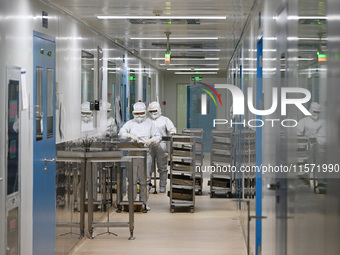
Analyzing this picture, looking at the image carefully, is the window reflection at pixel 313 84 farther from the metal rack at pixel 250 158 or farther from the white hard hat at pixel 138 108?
the white hard hat at pixel 138 108

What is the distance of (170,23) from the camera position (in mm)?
8281

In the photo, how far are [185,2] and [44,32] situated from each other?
1.54 m

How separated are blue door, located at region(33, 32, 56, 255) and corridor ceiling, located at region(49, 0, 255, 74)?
0.69 meters

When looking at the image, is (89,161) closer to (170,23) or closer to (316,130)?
(170,23)

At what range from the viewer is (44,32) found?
230 inches

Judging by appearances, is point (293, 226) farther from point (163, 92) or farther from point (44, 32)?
point (163, 92)

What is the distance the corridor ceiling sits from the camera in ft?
21.7

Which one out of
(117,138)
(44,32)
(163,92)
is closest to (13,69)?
(44,32)

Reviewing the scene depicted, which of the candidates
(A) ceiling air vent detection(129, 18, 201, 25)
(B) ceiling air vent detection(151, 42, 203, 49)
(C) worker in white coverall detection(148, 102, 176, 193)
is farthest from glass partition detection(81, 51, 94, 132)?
(C) worker in white coverall detection(148, 102, 176, 193)

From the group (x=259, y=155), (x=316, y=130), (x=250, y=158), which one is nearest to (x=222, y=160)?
(x=250, y=158)

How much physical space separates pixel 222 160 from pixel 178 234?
1.96m

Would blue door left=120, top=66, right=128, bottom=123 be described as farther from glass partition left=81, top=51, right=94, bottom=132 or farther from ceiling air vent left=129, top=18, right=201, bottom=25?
ceiling air vent left=129, top=18, right=201, bottom=25

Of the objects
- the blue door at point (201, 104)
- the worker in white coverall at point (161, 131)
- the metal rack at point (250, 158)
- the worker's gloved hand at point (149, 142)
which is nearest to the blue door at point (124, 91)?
the worker in white coverall at point (161, 131)

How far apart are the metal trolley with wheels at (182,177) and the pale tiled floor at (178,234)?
187 millimetres
